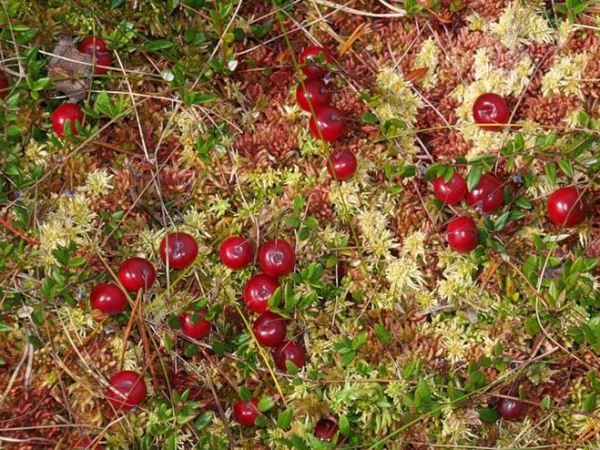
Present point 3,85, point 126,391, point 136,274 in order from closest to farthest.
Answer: point 126,391 → point 136,274 → point 3,85

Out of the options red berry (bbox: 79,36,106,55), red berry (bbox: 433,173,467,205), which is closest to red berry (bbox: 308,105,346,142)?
red berry (bbox: 433,173,467,205)

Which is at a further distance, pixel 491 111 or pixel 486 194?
pixel 491 111

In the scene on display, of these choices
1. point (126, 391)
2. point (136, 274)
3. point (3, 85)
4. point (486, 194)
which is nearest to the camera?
point (126, 391)

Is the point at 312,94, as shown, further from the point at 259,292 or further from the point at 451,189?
the point at 259,292

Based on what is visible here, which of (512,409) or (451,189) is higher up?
(451,189)

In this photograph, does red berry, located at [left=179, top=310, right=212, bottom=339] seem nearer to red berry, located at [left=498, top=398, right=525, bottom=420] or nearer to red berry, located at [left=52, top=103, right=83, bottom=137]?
red berry, located at [left=52, top=103, right=83, bottom=137]

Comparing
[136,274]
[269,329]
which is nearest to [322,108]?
[269,329]

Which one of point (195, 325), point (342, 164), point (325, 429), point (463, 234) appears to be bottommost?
point (325, 429)

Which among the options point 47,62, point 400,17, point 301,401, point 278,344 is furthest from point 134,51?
point 301,401

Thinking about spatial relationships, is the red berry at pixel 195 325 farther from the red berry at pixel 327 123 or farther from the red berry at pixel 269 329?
the red berry at pixel 327 123
